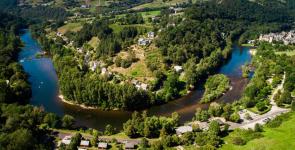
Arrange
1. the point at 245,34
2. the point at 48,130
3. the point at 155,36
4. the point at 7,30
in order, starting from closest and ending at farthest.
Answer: the point at 48,130, the point at 155,36, the point at 245,34, the point at 7,30

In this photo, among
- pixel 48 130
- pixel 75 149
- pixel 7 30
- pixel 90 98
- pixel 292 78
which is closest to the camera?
pixel 75 149

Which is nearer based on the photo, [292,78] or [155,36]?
[292,78]

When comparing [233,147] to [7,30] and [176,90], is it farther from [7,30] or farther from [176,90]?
[7,30]

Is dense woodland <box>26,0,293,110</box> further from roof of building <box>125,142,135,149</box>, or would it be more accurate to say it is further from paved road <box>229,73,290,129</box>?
roof of building <box>125,142,135,149</box>

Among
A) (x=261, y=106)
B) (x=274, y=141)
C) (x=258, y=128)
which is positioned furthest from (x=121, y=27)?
(x=274, y=141)

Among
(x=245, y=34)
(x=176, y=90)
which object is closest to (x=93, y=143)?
(x=176, y=90)

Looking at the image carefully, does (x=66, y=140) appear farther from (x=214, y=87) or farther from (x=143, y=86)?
(x=214, y=87)

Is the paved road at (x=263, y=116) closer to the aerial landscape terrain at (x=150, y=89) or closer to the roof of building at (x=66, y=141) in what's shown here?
the aerial landscape terrain at (x=150, y=89)

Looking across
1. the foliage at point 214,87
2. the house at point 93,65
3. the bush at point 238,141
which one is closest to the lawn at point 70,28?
the house at point 93,65
